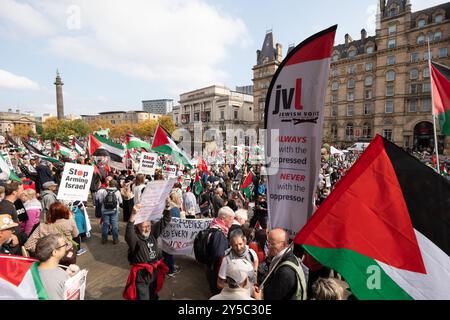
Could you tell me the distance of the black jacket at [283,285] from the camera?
2.36 m

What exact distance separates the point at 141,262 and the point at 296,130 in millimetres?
2781

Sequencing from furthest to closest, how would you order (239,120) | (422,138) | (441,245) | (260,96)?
(239,120), (260,96), (422,138), (441,245)

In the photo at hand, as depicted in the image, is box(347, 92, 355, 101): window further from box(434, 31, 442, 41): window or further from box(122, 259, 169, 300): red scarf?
box(122, 259, 169, 300): red scarf

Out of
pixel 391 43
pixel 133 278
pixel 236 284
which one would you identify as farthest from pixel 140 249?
pixel 391 43

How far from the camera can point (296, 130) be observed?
2885mm

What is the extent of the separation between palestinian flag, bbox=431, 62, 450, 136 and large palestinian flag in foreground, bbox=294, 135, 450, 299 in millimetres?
4095

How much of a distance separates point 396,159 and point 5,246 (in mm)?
4933

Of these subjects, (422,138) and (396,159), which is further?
(422,138)

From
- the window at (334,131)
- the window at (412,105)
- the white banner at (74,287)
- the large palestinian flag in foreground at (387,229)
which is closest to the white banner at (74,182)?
the white banner at (74,287)

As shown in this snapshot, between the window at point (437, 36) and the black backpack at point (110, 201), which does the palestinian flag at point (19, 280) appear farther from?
the window at point (437, 36)

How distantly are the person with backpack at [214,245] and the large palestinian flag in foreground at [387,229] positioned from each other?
169cm
